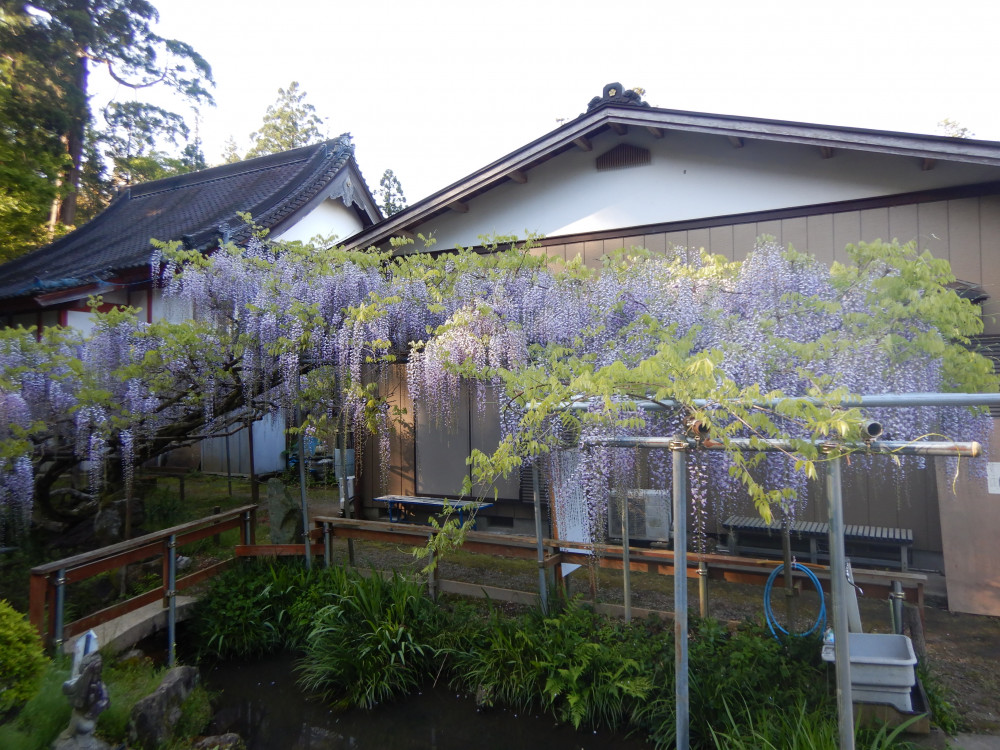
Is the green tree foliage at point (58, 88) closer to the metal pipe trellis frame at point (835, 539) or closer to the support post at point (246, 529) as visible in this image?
the support post at point (246, 529)

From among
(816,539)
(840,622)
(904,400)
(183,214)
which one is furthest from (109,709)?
(183,214)

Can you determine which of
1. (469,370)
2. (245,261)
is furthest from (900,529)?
(245,261)

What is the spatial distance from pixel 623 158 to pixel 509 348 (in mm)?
3108

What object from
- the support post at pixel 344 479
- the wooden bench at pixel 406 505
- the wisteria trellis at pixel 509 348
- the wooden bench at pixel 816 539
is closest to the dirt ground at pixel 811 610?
the support post at pixel 344 479

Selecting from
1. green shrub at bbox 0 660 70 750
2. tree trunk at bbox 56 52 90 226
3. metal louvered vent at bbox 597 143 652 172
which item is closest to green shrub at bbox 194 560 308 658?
green shrub at bbox 0 660 70 750

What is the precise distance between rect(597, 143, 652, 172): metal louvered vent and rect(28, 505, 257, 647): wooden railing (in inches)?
206

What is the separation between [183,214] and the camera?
12.3 metres

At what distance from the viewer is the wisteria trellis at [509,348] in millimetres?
3828

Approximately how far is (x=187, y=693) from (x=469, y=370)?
2883 mm

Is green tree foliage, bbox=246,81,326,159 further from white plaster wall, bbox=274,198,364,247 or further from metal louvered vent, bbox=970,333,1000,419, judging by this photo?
metal louvered vent, bbox=970,333,1000,419

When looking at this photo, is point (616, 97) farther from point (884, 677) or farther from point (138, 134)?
point (138, 134)

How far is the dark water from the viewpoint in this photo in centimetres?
359

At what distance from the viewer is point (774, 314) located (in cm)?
454

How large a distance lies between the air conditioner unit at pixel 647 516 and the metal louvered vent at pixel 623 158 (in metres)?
3.58
